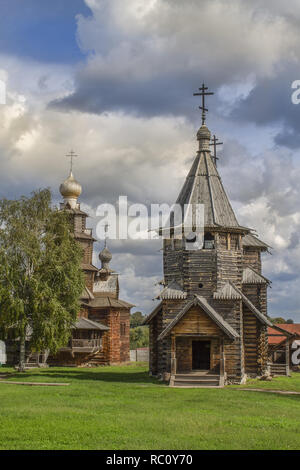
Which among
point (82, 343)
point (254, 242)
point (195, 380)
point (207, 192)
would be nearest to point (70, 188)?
point (82, 343)

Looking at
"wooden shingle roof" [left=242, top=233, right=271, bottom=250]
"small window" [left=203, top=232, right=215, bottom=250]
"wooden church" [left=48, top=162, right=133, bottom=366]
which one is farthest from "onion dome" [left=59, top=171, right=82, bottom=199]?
"small window" [left=203, top=232, right=215, bottom=250]

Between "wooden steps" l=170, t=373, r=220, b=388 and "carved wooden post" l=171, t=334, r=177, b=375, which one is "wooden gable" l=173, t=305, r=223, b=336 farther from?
"wooden steps" l=170, t=373, r=220, b=388

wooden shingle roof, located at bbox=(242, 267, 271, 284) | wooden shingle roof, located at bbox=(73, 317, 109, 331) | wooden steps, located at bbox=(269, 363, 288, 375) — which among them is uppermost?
wooden shingle roof, located at bbox=(242, 267, 271, 284)

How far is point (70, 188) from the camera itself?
53.1 metres

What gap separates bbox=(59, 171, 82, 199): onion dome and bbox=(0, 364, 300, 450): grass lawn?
94.1 feet

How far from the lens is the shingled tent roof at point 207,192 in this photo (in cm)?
3253

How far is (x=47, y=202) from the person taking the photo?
35.6 metres

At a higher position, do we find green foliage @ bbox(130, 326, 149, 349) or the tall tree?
the tall tree

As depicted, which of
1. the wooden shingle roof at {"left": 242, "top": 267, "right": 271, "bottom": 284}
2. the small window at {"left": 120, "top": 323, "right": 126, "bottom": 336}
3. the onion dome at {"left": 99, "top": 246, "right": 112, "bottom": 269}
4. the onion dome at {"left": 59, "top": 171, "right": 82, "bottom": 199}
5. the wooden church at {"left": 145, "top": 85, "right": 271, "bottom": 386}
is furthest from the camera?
the onion dome at {"left": 99, "top": 246, "right": 112, "bottom": 269}

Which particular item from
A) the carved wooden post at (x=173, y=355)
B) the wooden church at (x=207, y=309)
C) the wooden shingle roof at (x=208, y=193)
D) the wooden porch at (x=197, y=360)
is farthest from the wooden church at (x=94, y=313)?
the carved wooden post at (x=173, y=355)

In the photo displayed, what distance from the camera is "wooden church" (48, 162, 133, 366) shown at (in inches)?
1794

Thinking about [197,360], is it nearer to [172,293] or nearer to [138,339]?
[172,293]

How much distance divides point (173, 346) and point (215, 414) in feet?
36.4
